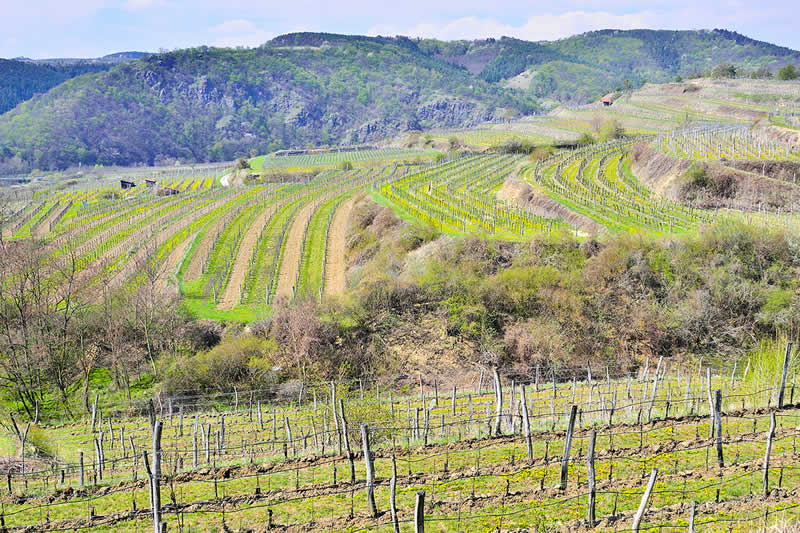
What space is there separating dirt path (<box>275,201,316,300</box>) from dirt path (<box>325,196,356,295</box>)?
95.9 inches

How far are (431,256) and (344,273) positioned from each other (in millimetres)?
8153

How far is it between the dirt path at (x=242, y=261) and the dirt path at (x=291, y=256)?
268cm

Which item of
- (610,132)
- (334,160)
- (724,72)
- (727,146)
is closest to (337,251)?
(727,146)

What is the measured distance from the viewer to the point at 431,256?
40.6 meters

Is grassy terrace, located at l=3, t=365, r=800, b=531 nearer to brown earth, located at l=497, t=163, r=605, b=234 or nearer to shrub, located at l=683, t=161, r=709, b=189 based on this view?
brown earth, located at l=497, t=163, r=605, b=234

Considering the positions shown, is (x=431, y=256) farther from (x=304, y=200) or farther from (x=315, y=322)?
(x=304, y=200)

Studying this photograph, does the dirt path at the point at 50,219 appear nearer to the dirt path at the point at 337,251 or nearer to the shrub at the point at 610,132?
the dirt path at the point at 337,251

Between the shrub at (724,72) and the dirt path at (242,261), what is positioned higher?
the shrub at (724,72)

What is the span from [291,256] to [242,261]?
3.83 metres

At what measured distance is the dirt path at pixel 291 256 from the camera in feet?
137

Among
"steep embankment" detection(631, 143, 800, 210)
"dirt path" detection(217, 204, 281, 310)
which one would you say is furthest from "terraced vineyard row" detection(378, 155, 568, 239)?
"dirt path" detection(217, 204, 281, 310)

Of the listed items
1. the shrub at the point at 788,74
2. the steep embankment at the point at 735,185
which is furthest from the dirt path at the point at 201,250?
the shrub at the point at 788,74

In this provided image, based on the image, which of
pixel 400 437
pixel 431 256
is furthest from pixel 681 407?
pixel 431 256

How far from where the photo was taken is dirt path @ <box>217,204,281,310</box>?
39.9m
